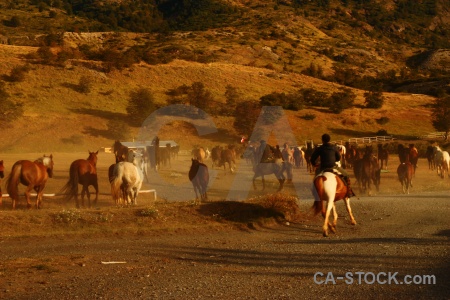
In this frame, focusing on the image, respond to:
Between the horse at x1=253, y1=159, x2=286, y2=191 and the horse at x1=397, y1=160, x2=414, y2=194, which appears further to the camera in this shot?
the horse at x1=253, y1=159, x2=286, y2=191

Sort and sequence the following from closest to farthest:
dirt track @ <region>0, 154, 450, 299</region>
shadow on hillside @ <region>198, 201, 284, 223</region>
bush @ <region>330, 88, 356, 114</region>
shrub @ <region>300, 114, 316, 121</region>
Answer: dirt track @ <region>0, 154, 450, 299</region> < shadow on hillside @ <region>198, 201, 284, 223</region> < shrub @ <region>300, 114, 316, 121</region> < bush @ <region>330, 88, 356, 114</region>

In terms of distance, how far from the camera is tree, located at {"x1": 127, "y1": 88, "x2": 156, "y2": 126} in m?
59.9

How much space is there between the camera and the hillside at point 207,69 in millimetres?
57062

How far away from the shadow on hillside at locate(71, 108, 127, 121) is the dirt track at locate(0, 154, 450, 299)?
46235 mm

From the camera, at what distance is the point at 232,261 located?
34.7 ft

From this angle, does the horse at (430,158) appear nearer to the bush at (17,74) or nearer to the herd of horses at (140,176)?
the herd of horses at (140,176)

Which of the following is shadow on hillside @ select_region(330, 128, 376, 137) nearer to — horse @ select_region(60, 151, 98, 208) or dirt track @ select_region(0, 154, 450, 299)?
horse @ select_region(60, 151, 98, 208)

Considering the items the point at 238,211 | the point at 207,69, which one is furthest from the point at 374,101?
the point at 238,211

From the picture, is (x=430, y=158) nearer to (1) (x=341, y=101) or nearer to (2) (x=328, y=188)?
(2) (x=328, y=188)

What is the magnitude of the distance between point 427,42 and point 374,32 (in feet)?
40.0

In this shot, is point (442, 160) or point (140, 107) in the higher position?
point (140, 107)

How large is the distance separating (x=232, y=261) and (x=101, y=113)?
51.7 m

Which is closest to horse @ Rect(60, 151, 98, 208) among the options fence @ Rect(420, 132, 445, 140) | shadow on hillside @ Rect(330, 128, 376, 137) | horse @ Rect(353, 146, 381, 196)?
horse @ Rect(353, 146, 381, 196)

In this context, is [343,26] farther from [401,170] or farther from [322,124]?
[401,170]
